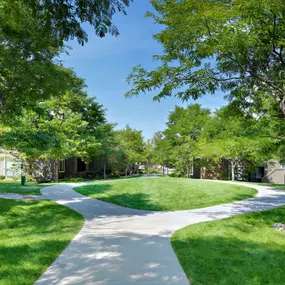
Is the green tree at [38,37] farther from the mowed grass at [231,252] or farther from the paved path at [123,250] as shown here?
the mowed grass at [231,252]

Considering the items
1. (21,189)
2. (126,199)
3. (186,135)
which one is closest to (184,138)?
(186,135)

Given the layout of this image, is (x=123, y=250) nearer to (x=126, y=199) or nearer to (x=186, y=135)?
(x=126, y=199)

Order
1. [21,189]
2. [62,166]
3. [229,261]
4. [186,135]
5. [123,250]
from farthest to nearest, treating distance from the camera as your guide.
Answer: [186,135] → [62,166] → [21,189] → [123,250] → [229,261]

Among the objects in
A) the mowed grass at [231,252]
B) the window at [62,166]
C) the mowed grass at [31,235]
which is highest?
the window at [62,166]

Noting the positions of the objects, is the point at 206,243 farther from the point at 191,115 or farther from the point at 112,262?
the point at 191,115

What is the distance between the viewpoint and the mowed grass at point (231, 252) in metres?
3.55

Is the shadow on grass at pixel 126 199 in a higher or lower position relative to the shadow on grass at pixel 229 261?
higher

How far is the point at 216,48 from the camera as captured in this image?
4.57 metres

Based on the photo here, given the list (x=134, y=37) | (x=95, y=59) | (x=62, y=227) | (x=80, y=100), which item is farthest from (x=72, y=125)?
(x=62, y=227)

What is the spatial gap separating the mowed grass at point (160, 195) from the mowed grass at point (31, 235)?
106 inches

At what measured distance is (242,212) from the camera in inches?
324

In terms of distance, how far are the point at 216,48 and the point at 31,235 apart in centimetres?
565

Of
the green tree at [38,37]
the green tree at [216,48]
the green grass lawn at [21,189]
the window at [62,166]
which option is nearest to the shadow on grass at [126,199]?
the green grass lawn at [21,189]

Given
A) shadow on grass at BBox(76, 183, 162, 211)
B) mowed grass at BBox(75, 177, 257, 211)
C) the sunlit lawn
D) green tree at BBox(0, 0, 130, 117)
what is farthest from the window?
green tree at BBox(0, 0, 130, 117)
